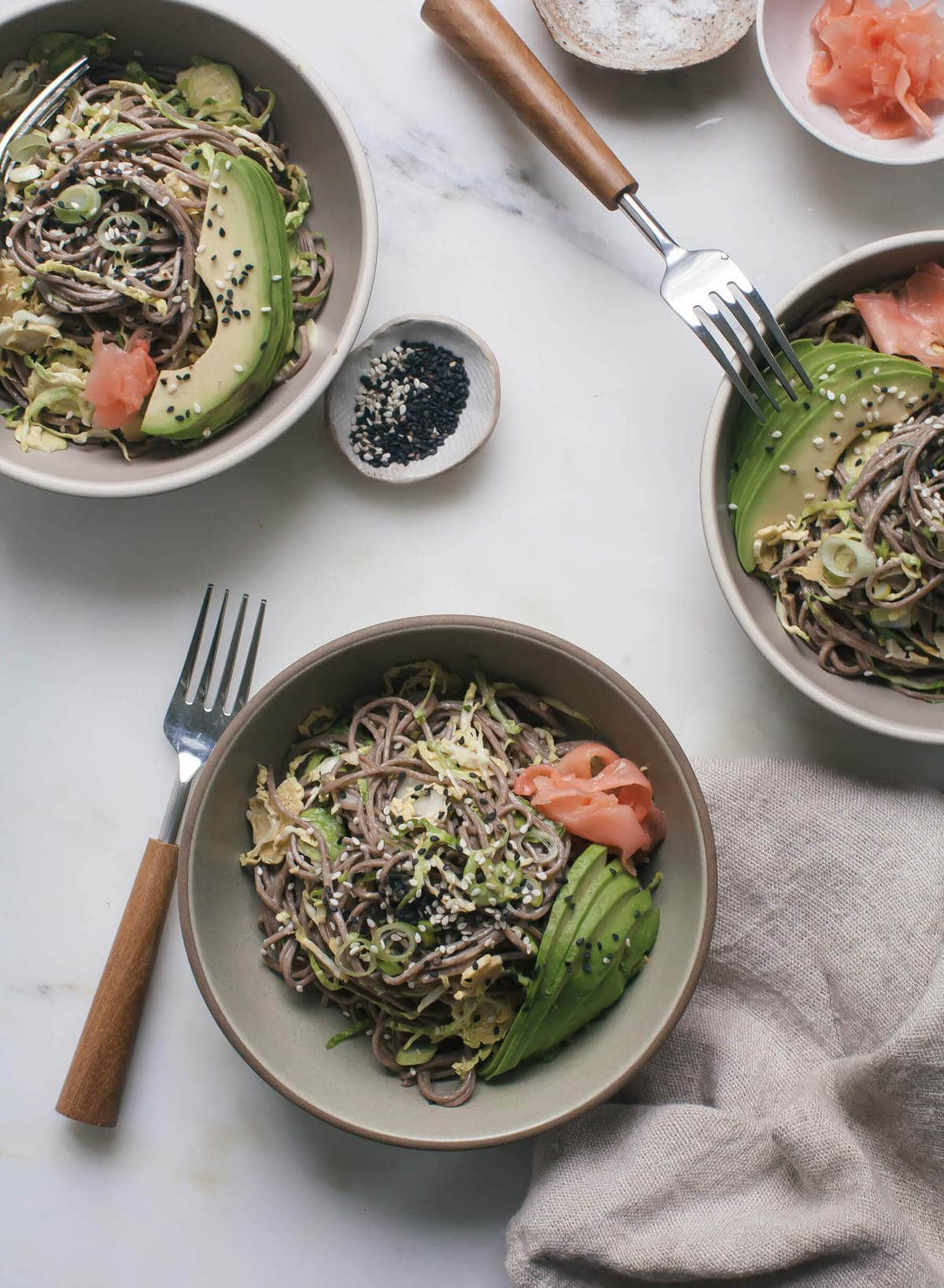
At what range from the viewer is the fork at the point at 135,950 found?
105 inches

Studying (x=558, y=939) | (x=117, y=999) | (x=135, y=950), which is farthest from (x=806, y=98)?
(x=117, y=999)

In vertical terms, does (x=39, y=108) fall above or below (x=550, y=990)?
above

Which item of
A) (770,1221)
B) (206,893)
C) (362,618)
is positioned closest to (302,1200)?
(206,893)

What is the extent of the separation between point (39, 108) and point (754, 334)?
71.3 inches

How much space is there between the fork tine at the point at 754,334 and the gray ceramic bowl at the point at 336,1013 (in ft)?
2.59

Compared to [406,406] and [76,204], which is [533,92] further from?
[76,204]

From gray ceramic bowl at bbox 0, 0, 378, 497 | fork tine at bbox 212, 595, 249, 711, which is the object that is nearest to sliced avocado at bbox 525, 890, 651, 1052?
fork tine at bbox 212, 595, 249, 711

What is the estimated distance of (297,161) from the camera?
275cm

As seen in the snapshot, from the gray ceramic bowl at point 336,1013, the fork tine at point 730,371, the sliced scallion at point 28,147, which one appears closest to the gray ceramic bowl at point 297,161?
the sliced scallion at point 28,147

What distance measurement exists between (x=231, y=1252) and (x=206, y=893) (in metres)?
1.08

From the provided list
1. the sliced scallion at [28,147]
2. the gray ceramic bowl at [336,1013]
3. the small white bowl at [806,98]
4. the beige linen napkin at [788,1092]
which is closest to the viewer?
the gray ceramic bowl at [336,1013]

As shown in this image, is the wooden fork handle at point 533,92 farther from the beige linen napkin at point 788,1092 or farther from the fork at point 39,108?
the beige linen napkin at point 788,1092

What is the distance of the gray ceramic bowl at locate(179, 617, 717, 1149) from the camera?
2312 mm

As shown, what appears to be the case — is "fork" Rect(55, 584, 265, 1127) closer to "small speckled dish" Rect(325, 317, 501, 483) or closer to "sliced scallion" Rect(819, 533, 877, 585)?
"small speckled dish" Rect(325, 317, 501, 483)
